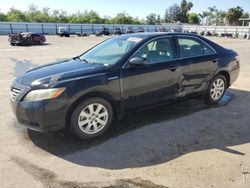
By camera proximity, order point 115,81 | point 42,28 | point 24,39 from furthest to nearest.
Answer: point 42,28, point 24,39, point 115,81

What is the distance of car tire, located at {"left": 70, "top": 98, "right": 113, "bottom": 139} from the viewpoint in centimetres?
400

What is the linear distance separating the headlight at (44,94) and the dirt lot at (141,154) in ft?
2.47

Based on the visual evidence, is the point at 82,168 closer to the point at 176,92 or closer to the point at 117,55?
the point at 117,55

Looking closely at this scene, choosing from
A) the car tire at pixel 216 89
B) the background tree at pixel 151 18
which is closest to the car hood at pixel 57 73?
the car tire at pixel 216 89

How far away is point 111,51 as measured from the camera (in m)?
4.95

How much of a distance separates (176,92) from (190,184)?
228cm

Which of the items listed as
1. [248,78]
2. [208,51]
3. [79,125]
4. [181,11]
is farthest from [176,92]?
[181,11]

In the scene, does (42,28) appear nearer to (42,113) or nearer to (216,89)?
(216,89)

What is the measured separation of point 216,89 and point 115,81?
267 centimetres

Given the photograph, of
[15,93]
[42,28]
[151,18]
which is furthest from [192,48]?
[151,18]

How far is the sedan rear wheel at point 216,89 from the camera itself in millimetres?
5762

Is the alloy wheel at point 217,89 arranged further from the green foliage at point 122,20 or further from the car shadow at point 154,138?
the green foliage at point 122,20

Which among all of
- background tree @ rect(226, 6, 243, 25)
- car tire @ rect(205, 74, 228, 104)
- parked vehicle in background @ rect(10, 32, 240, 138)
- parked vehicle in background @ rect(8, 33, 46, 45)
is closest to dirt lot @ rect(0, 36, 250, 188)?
parked vehicle in background @ rect(10, 32, 240, 138)

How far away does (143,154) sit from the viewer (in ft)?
12.4
